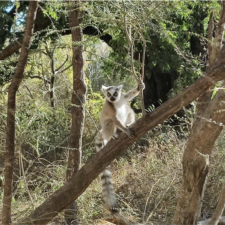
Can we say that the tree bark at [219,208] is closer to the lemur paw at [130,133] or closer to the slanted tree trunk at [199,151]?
the slanted tree trunk at [199,151]

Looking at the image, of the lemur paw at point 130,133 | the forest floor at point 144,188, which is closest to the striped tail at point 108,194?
the forest floor at point 144,188

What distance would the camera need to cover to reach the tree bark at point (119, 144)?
2.90 metres

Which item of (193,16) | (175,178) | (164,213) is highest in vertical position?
(193,16)

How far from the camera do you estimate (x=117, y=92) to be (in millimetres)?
5008

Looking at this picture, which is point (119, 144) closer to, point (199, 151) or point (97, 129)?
point (199, 151)

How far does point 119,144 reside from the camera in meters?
3.14

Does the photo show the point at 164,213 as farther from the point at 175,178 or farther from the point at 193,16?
the point at 193,16

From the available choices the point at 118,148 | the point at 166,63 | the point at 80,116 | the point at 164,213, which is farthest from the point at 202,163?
the point at 166,63

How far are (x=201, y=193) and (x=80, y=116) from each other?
6.31ft

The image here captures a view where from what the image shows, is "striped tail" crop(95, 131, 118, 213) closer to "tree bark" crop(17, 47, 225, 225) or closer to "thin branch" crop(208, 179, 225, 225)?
"tree bark" crop(17, 47, 225, 225)

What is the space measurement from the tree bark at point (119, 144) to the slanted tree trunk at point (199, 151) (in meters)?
0.35

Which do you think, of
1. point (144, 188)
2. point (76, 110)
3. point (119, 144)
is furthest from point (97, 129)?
point (144, 188)

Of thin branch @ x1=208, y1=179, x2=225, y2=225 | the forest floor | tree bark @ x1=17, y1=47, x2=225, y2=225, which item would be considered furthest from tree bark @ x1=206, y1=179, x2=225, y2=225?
the forest floor

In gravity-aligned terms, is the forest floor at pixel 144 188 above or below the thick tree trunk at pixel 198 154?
below
